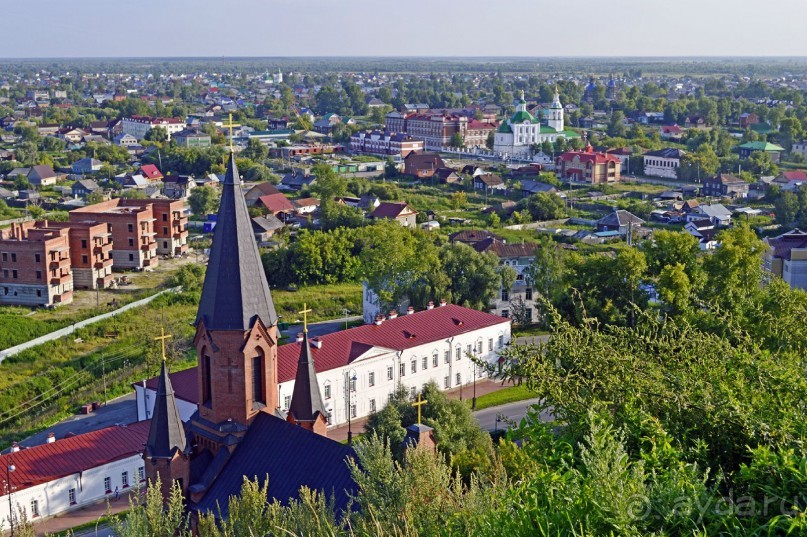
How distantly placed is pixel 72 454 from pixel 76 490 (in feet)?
2.89

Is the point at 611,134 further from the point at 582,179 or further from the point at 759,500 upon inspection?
the point at 759,500

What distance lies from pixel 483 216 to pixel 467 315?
29055 millimetres

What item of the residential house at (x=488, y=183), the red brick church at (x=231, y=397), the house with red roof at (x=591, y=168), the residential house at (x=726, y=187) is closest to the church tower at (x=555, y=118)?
the house with red roof at (x=591, y=168)

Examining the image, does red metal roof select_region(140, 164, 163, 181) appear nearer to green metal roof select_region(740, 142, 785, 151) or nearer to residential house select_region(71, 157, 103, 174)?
residential house select_region(71, 157, 103, 174)

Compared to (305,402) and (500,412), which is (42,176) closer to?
(500,412)

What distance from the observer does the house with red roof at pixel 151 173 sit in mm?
68375

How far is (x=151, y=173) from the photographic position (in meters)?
69.1

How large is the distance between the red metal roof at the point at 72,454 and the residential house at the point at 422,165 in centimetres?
5287

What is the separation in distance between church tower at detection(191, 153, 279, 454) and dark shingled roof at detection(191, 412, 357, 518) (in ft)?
1.32

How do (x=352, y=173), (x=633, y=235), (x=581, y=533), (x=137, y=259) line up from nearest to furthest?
(x=581, y=533), (x=137, y=259), (x=633, y=235), (x=352, y=173)

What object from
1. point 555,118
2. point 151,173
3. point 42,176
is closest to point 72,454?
point 151,173

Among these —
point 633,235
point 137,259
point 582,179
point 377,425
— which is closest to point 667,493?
point 377,425

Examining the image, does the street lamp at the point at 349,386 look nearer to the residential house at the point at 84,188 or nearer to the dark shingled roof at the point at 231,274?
the dark shingled roof at the point at 231,274

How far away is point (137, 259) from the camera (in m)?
44.8
